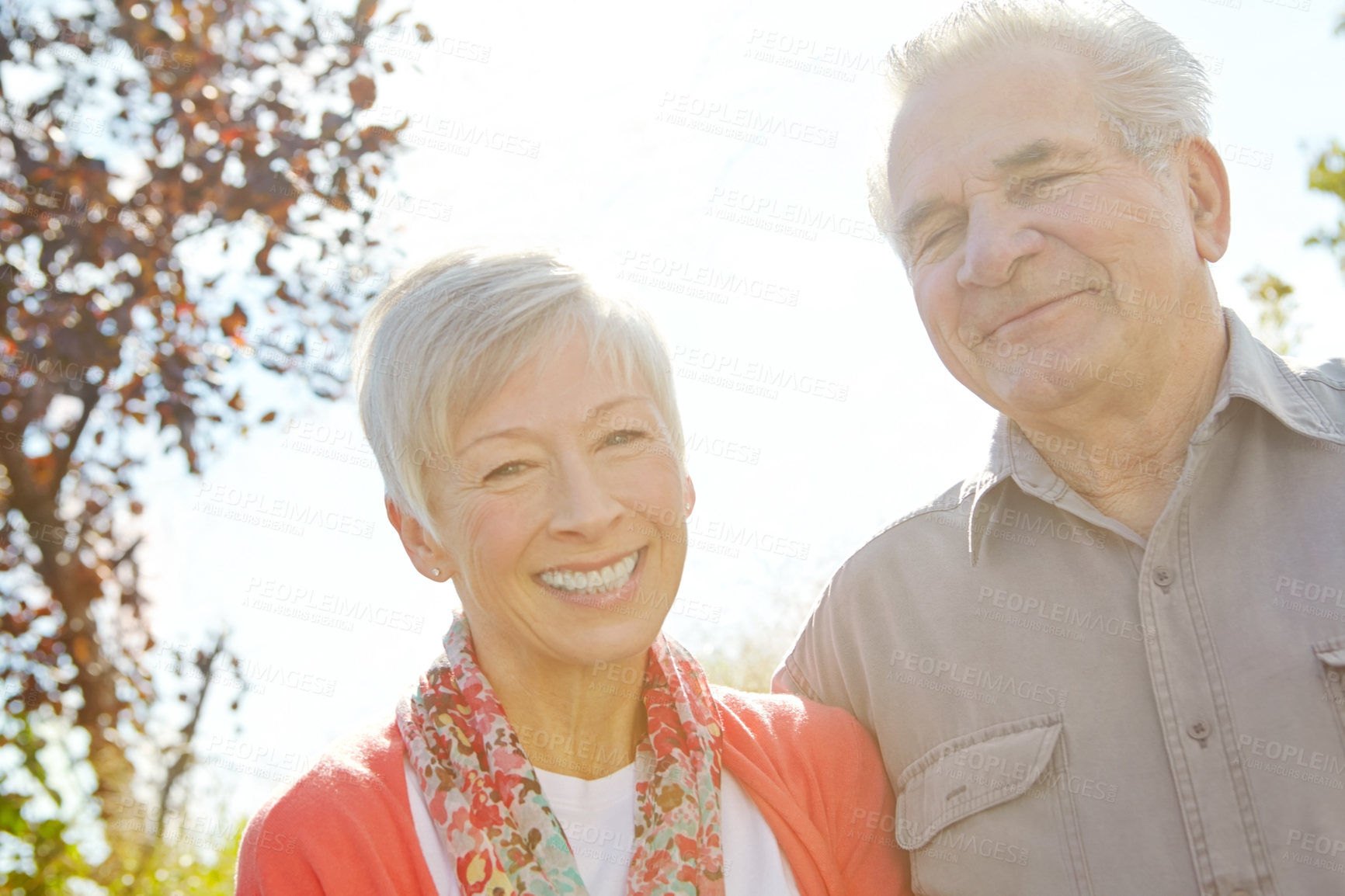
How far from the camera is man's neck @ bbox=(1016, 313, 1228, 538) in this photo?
2.09 metres

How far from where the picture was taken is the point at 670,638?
8.11 feet

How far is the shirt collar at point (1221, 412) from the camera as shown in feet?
6.51

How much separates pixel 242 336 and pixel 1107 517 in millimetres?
Answer: 2709

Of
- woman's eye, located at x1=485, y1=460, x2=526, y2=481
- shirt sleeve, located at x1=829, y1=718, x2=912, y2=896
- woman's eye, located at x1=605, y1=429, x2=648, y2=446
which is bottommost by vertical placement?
shirt sleeve, located at x1=829, y1=718, x2=912, y2=896

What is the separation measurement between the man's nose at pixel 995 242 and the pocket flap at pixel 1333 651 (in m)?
0.87

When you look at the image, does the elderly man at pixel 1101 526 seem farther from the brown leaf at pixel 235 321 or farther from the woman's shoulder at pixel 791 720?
the brown leaf at pixel 235 321

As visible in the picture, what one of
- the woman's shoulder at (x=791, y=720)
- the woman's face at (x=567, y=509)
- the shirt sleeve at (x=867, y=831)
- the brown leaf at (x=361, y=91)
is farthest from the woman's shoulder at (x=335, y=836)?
the brown leaf at (x=361, y=91)

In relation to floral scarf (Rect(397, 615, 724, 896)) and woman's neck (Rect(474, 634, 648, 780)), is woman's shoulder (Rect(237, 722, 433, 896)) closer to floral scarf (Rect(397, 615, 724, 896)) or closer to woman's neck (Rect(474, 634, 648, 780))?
floral scarf (Rect(397, 615, 724, 896))

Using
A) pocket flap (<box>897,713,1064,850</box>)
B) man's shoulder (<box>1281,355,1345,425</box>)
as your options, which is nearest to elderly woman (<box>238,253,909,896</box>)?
pocket flap (<box>897,713,1064,850</box>)

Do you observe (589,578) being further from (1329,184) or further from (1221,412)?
(1329,184)

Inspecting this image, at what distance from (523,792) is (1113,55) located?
1.91 metres

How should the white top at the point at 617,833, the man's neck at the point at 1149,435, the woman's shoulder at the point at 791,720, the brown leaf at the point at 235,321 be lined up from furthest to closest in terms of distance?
1. the brown leaf at the point at 235,321
2. the woman's shoulder at the point at 791,720
3. the man's neck at the point at 1149,435
4. the white top at the point at 617,833

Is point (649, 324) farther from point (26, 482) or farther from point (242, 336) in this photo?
point (26, 482)

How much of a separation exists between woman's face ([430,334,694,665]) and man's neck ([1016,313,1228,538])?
0.83 m
